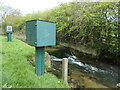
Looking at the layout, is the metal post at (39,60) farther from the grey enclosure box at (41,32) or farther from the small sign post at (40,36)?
the grey enclosure box at (41,32)

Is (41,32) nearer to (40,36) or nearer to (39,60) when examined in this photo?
(40,36)

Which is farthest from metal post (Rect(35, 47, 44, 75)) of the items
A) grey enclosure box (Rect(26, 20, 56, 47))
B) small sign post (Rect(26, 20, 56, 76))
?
grey enclosure box (Rect(26, 20, 56, 47))

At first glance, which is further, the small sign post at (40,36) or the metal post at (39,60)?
the metal post at (39,60)

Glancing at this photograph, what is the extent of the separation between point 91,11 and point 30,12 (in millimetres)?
11526

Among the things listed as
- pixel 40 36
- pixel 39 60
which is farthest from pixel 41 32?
pixel 39 60

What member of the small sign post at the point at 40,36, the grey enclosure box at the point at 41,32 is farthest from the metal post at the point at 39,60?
the grey enclosure box at the point at 41,32

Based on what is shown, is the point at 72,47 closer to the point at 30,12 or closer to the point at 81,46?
the point at 81,46

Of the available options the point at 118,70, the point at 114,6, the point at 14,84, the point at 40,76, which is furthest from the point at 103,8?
the point at 14,84

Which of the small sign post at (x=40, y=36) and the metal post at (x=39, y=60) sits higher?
the small sign post at (x=40, y=36)

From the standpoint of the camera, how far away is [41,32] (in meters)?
Result: 2.35

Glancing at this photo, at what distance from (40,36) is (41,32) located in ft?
0.34

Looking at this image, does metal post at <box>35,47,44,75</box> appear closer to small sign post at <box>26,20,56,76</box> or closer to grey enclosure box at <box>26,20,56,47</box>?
small sign post at <box>26,20,56,76</box>

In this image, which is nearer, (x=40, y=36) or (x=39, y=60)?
(x=40, y=36)

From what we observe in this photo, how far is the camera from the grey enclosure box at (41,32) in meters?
2.29
